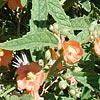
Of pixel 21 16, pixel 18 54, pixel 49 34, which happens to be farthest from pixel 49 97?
pixel 21 16

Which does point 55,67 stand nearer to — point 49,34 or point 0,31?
point 49,34

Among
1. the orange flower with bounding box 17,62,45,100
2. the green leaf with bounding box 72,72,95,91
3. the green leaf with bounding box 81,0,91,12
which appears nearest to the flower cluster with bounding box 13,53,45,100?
the orange flower with bounding box 17,62,45,100

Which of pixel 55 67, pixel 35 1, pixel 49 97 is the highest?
pixel 35 1

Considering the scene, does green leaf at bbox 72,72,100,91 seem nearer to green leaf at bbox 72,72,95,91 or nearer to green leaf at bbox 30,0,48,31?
green leaf at bbox 72,72,95,91

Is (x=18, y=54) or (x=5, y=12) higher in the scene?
(x=5, y=12)

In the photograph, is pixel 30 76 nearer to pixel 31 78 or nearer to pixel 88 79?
pixel 31 78

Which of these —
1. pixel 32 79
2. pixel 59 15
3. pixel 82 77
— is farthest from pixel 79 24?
pixel 32 79
